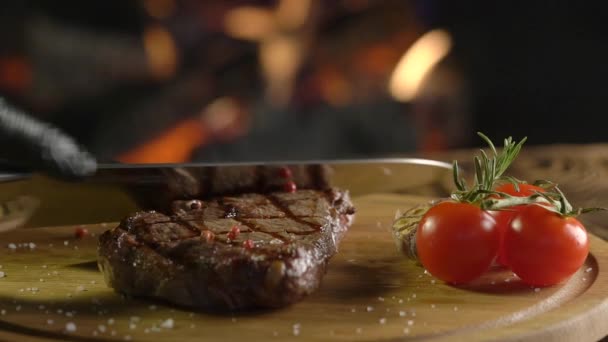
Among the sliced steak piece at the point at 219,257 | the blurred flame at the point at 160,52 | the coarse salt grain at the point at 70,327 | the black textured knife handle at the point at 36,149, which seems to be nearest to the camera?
the coarse salt grain at the point at 70,327

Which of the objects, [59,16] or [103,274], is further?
[59,16]

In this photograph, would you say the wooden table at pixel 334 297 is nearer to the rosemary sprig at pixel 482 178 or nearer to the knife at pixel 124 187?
the knife at pixel 124 187

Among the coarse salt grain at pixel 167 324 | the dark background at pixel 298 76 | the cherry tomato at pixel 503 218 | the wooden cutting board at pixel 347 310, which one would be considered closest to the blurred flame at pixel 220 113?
the dark background at pixel 298 76

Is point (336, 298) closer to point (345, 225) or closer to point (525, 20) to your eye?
point (345, 225)

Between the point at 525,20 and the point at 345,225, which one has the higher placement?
the point at 525,20

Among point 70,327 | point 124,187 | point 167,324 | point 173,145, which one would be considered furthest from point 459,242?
point 173,145

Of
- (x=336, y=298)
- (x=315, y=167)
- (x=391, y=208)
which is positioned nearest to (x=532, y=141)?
(x=391, y=208)

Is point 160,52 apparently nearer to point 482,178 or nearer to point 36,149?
point 36,149
